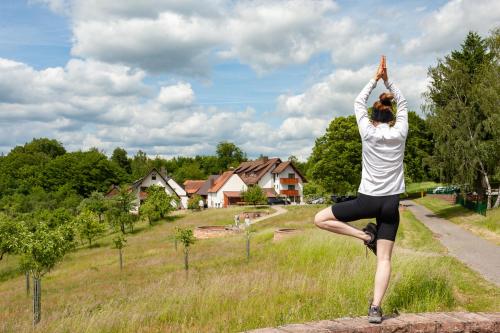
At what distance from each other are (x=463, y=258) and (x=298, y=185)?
207 feet

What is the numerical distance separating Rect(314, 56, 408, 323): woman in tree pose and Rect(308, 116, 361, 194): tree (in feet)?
152

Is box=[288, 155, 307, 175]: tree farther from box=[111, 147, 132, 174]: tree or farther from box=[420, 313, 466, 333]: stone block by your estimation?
box=[420, 313, 466, 333]: stone block

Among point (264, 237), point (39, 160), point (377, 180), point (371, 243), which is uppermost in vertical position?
point (39, 160)

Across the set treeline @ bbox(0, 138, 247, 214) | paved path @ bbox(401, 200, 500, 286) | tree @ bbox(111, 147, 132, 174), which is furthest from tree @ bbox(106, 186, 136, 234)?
tree @ bbox(111, 147, 132, 174)

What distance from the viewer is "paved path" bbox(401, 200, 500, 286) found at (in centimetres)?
1161

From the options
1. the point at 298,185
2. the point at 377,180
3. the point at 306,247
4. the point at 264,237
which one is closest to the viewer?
the point at 377,180

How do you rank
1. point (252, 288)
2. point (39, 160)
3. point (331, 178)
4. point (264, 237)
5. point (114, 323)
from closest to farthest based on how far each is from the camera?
point (114, 323), point (252, 288), point (264, 237), point (331, 178), point (39, 160)

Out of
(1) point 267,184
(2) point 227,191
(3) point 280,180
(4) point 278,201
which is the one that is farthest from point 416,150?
(2) point 227,191

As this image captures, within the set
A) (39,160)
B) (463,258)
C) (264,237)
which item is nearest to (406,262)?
(463,258)

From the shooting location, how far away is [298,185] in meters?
77.4

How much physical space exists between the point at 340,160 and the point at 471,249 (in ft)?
112

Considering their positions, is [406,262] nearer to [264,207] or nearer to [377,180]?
[377,180]

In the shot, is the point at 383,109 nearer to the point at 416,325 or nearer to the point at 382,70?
the point at 382,70

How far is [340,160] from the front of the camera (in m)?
51.1
